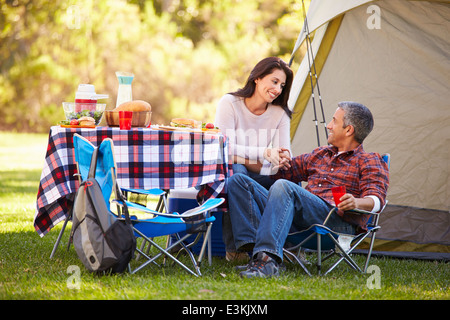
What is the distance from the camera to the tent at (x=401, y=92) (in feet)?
13.6

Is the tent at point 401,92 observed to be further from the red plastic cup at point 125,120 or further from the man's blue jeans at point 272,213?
the red plastic cup at point 125,120

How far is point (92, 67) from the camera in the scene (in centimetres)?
1540

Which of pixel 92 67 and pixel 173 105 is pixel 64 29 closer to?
pixel 92 67

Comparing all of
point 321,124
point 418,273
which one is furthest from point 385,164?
point 321,124

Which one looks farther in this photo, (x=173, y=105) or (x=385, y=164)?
(x=173, y=105)

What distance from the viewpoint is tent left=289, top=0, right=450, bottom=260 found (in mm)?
4137

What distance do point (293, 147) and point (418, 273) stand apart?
1.58 m

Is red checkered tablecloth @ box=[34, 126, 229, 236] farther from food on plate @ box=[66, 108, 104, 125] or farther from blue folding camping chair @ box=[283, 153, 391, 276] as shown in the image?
blue folding camping chair @ box=[283, 153, 391, 276]

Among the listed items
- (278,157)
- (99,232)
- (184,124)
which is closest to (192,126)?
(184,124)

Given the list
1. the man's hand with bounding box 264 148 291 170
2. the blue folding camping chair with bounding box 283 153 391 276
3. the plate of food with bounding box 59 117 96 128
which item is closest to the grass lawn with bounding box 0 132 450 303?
the blue folding camping chair with bounding box 283 153 391 276

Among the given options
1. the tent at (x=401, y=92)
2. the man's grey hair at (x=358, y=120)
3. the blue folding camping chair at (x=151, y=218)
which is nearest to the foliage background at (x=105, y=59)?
the tent at (x=401, y=92)

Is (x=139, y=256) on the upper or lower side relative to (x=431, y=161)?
lower

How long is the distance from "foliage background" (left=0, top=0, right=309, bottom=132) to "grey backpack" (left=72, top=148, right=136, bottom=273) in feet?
40.0
